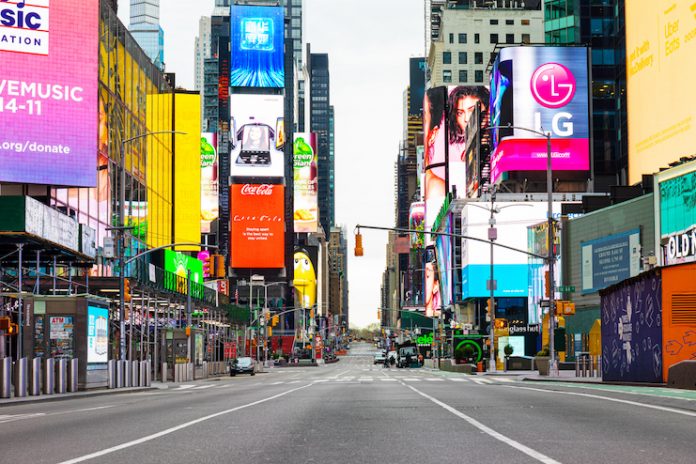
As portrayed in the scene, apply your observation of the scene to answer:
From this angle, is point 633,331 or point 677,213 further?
point 677,213

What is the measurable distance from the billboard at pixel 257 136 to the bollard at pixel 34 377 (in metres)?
156

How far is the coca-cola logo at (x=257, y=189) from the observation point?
189875 mm

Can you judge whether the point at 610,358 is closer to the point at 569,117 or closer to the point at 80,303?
the point at 80,303

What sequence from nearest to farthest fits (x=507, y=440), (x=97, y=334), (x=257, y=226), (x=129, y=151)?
(x=507, y=440), (x=97, y=334), (x=129, y=151), (x=257, y=226)

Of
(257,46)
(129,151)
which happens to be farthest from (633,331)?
(257,46)

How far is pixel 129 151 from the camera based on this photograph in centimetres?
7244

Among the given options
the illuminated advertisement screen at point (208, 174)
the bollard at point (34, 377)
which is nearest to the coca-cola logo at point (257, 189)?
the illuminated advertisement screen at point (208, 174)

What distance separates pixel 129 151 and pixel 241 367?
20.6 m

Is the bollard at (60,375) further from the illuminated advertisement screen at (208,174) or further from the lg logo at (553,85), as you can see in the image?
the illuminated advertisement screen at (208,174)

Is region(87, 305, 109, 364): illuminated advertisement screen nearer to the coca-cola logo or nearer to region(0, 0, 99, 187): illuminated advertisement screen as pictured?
region(0, 0, 99, 187): illuminated advertisement screen

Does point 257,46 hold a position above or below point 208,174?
above

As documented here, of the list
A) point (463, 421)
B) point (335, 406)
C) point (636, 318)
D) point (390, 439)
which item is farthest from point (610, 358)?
point (390, 439)

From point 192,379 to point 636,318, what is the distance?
37314 millimetres

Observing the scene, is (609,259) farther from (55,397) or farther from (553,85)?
(55,397)
